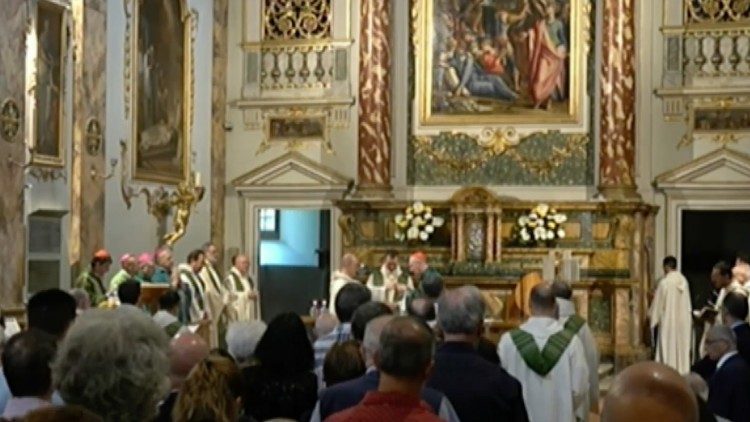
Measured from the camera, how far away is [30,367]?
4.02m

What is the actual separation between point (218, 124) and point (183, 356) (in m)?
16.2

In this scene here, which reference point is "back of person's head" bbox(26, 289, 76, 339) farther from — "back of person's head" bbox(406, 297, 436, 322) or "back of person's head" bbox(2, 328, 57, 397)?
"back of person's head" bbox(406, 297, 436, 322)

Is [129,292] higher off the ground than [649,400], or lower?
lower

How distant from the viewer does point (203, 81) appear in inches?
790

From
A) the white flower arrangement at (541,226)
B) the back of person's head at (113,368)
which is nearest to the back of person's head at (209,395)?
the back of person's head at (113,368)

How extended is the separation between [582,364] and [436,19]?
13.0 metres

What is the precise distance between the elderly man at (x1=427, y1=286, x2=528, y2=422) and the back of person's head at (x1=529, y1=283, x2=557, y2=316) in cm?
185

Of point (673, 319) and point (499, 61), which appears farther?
point (499, 61)

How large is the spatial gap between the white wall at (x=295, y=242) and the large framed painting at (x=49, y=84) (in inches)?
327

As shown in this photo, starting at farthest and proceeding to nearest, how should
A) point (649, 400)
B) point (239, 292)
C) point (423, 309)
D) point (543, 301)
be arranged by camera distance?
point (239, 292)
point (423, 309)
point (543, 301)
point (649, 400)

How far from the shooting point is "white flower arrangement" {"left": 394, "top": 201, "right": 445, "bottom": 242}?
746 inches

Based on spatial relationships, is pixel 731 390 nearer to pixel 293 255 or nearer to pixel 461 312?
pixel 461 312

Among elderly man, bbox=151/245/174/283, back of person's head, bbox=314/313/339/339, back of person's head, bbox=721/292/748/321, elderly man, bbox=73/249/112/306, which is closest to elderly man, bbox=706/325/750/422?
back of person's head, bbox=721/292/748/321

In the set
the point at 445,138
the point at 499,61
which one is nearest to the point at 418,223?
the point at 445,138
